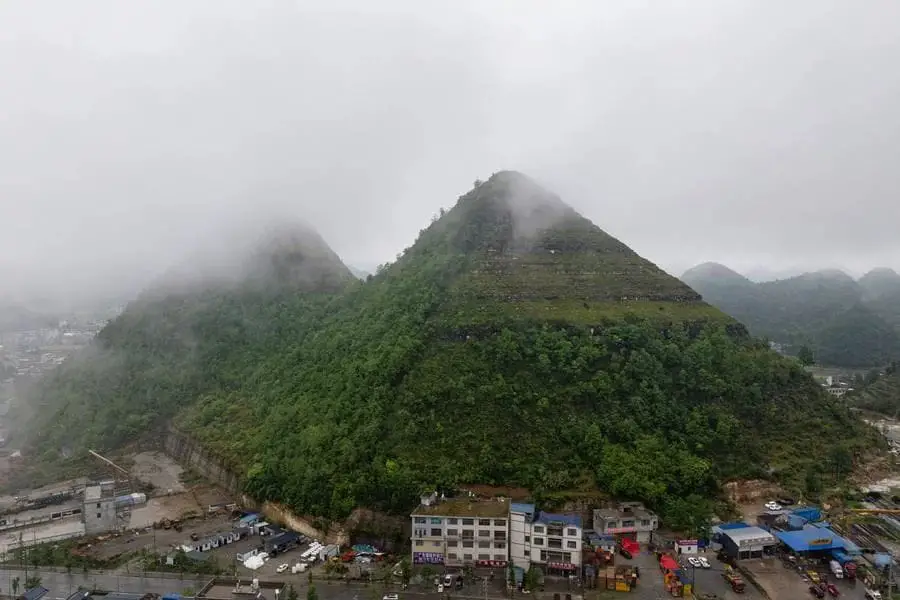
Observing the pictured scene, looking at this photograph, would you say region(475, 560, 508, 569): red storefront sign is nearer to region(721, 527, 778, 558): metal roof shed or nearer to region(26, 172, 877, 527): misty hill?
region(26, 172, 877, 527): misty hill

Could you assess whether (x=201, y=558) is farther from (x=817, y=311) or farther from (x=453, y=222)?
(x=817, y=311)

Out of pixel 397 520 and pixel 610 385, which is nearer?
pixel 397 520

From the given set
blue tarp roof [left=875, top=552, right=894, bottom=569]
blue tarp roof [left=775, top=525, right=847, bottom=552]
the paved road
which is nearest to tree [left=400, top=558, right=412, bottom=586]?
the paved road

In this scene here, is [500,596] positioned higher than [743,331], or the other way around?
[743,331]

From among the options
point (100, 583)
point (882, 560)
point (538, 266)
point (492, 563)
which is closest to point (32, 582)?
point (100, 583)

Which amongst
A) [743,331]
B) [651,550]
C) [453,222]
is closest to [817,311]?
[743,331]

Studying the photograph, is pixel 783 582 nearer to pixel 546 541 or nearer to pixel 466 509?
pixel 546 541
